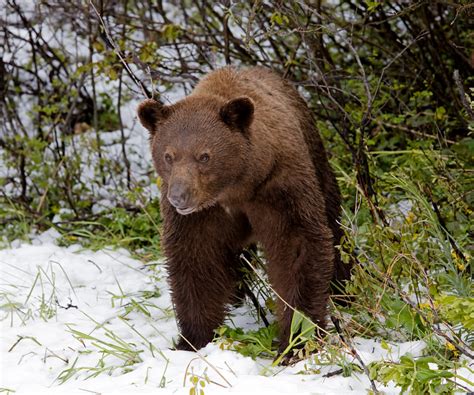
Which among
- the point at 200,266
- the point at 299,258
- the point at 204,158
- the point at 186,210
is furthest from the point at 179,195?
the point at 299,258

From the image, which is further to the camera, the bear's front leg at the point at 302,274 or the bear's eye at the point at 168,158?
the bear's front leg at the point at 302,274

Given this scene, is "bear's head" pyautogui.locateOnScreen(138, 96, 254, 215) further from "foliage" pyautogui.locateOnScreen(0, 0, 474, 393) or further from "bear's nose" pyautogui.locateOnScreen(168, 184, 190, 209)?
"foliage" pyautogui.locateOnScreen(0, 0, 474, 393)

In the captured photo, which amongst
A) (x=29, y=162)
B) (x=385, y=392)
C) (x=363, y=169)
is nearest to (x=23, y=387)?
(x=385, y=392)

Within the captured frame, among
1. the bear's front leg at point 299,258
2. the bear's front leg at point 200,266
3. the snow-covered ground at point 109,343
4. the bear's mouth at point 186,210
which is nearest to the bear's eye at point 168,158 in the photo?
the bear's mouth at point 186,210

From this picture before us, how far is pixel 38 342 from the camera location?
16.0 ft

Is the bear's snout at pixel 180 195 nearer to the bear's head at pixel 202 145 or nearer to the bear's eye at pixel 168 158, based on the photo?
the bear's head at pixel 202 145

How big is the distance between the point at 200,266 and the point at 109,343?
677 millimetres

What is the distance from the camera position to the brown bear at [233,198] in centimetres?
439

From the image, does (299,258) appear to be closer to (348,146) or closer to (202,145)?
(202,145)

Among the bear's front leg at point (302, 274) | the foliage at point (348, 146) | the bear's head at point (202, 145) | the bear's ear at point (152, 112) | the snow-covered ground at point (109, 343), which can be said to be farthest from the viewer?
the bear's front leg at point (302, 274)

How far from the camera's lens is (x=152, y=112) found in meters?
4.55

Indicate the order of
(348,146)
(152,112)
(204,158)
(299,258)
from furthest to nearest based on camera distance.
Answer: (348,146)
(299,258)
(152,112)
(204,158)

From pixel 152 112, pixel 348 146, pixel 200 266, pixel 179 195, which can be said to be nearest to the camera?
pixel 179 195

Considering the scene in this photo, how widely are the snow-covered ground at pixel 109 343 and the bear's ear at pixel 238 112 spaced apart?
1212mm
